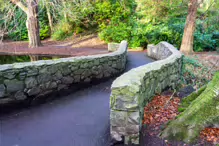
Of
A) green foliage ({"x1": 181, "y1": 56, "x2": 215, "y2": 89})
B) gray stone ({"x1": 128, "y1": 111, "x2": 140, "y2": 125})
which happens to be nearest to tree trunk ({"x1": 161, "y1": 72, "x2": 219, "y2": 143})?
gray stone ({"x1": 128, "y1": 111, "x2": 140, "y2": 125})

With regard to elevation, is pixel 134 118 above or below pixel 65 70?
below

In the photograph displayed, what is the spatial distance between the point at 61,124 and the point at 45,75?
4.61ft

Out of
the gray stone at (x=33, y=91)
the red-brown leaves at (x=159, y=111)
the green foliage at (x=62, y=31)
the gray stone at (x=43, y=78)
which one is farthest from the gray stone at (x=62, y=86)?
the green foliage at (x=62, y=31)

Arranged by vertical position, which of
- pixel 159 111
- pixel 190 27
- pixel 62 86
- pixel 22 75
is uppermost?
pixel 190 27

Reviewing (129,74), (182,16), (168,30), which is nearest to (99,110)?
(129,74)

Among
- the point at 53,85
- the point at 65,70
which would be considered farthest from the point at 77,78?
the point at 53,85

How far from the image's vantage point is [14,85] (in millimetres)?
3979

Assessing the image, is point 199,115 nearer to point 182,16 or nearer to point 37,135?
point 37,135

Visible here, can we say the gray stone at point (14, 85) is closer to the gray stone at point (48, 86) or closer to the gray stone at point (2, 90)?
the gray stone at point (2, 90)

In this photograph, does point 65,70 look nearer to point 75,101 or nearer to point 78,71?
point 78,71

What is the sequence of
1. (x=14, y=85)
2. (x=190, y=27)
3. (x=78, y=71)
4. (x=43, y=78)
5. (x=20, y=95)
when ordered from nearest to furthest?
(x=14, y=85)
(x=20, y=95)
(x=43, y=78)
(x=78, y=71)
(x=190, y=27)

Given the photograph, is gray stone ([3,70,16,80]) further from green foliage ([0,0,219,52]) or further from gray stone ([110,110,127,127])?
green foliage ([0,0,219,52])

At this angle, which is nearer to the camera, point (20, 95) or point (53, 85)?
point (20, 95)

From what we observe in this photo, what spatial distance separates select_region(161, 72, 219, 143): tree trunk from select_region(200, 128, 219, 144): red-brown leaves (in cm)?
7
